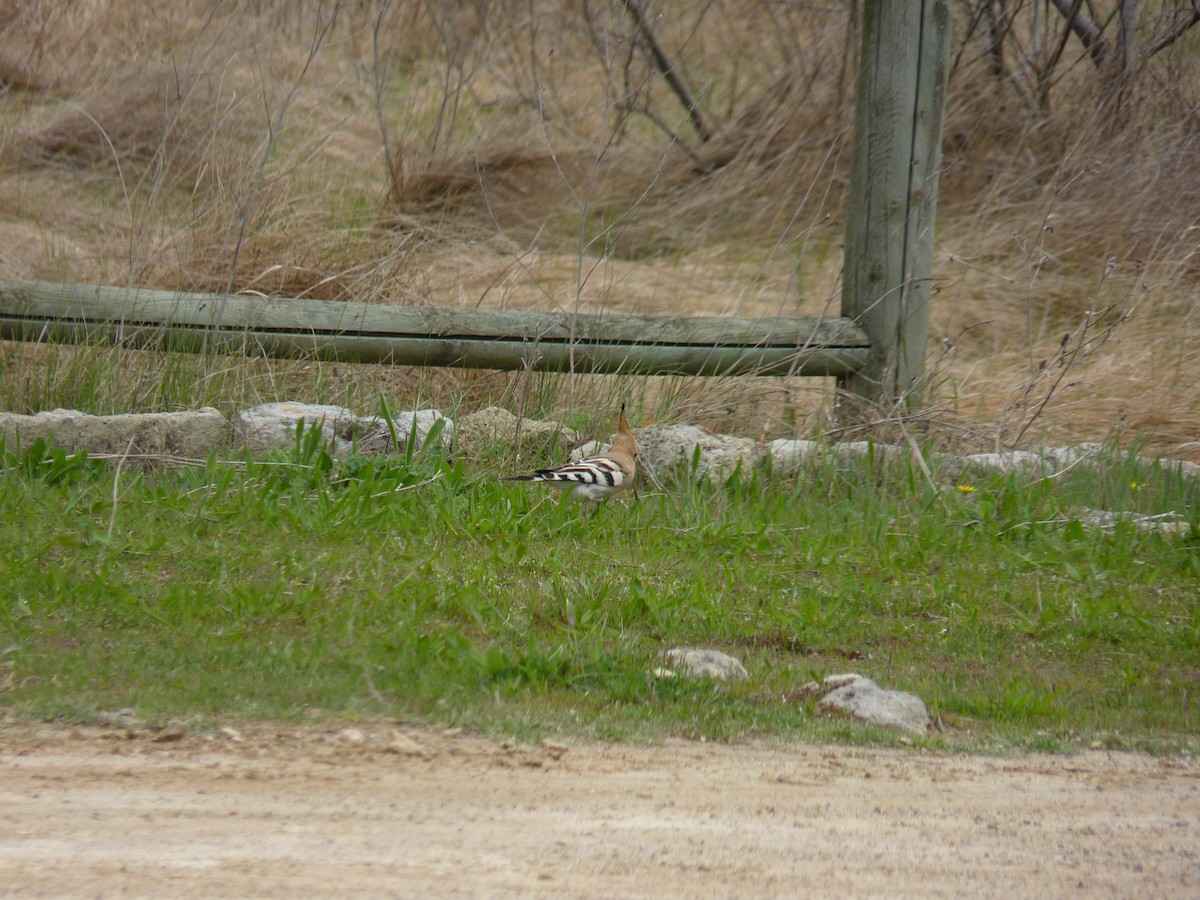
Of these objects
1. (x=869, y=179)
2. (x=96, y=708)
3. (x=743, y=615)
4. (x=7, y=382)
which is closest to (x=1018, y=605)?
Answer: (x=743, y=615)

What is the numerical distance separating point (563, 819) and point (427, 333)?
4.42 meters

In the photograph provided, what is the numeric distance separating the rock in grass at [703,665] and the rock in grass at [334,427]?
256cm

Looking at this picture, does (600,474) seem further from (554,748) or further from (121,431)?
(121,431)

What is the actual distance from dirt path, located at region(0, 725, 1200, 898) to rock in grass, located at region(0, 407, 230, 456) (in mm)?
2802

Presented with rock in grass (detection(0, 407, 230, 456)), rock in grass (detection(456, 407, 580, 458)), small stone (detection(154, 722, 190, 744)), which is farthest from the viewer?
rock in grass (detection(456, 407, 580, 458))

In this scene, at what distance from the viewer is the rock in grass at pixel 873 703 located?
4129mm

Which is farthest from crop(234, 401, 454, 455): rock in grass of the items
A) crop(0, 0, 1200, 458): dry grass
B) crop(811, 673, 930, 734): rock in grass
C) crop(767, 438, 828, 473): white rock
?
crop(811, 673, 930, 734): rock in grass

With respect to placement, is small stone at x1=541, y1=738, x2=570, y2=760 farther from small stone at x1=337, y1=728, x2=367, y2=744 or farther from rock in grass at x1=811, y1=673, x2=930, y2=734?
rock in grass at x1=811, y1=673, x2=930, y2=734

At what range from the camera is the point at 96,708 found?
3916 millimetres

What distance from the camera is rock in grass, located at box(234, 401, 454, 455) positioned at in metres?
6.54

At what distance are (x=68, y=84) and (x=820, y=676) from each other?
1257cm

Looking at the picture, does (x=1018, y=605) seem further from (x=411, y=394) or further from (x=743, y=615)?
(x=411, y=394)

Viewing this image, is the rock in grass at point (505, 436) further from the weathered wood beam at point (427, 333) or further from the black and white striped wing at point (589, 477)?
the black and white striped wing at point (589, 477)

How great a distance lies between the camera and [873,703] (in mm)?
4176
